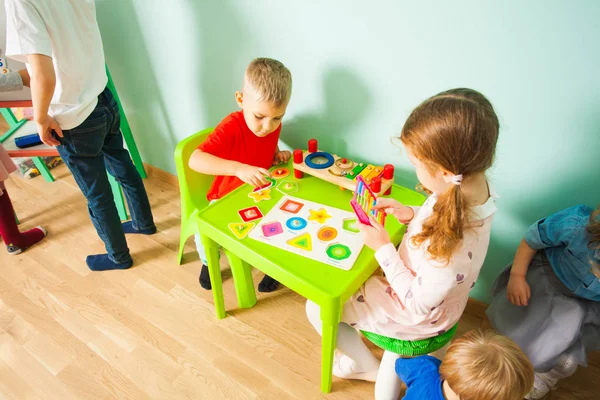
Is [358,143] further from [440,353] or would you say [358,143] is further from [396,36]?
[440,353]

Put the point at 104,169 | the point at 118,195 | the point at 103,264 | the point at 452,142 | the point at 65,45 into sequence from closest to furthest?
1. the point at 452,142
2. the point at 65,45
3. the point at 104,169
4. the point at 103,264
5. the point at 118,195

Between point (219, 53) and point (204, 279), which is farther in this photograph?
point (204, 279)

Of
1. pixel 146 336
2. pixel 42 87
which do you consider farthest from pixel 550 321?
pixel 42 87

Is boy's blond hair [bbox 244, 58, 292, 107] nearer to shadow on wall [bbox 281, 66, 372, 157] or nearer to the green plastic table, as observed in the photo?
shadow on wall [bbox 281, 66, 372, 157]

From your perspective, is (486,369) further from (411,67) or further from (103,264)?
(103,264)

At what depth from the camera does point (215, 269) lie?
1357 millimetres

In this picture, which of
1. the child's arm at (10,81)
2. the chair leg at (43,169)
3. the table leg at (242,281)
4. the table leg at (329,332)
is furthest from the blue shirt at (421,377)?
the chair leg at (43,169)

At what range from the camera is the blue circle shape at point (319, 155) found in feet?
4.28

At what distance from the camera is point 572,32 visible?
89 centimetres

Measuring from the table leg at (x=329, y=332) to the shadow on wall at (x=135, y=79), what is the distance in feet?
4.45

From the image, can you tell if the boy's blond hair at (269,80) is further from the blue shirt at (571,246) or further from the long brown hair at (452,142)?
the blue shirt at (571,246)

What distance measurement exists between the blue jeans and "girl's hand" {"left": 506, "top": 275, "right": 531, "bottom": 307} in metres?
1.52

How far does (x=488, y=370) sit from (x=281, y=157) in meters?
Answer: 0.94

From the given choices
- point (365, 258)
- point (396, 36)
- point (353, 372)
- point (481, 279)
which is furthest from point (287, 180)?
point (481, 279)
